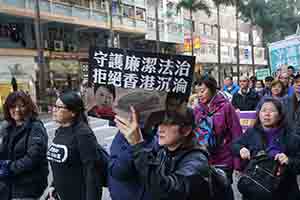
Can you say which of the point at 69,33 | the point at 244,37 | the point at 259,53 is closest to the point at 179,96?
the point at 69,33

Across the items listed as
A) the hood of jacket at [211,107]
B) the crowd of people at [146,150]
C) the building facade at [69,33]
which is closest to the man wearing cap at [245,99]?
the crowd of people at [146,150]

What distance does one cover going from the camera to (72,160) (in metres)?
3.07

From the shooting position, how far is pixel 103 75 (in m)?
2.42

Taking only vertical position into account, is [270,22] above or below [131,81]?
above

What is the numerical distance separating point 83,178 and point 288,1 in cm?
4685

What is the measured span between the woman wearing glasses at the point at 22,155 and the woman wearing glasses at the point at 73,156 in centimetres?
19

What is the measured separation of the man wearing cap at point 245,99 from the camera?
25.8ft

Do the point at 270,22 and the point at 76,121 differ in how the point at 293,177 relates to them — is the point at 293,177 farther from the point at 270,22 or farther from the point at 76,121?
the point at 270,22

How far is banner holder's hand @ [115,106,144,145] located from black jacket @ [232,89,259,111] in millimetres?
5846

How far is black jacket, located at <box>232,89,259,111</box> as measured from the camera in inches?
310

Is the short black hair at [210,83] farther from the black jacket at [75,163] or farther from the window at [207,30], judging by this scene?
the window at [207,30]

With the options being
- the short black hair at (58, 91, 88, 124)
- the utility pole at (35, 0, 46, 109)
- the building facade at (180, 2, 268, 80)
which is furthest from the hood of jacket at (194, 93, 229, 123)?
the building facade at (180, 2, 268, 80)

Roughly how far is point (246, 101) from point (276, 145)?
4.69 m

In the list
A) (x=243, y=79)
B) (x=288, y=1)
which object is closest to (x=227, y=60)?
(x=288, y=1)
